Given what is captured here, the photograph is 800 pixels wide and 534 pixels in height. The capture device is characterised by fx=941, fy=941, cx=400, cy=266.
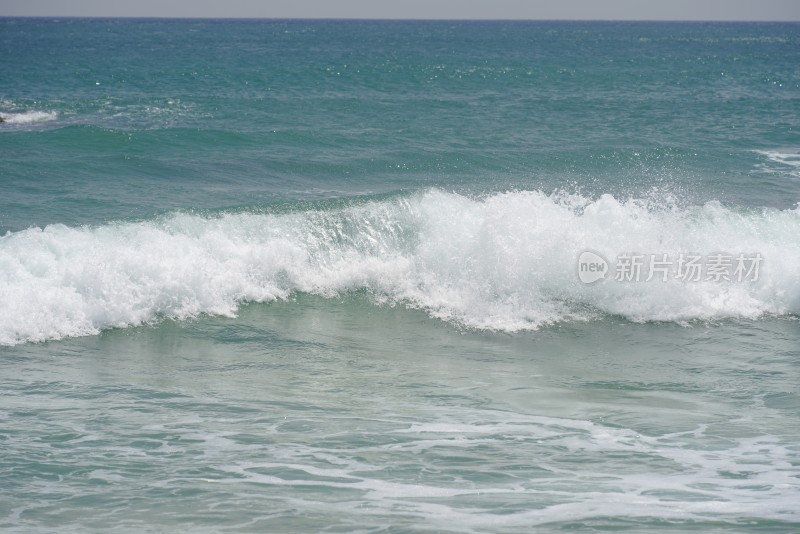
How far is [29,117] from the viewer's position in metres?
28.2

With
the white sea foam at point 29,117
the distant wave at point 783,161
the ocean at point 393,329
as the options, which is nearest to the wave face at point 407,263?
the ocean at point 393,329

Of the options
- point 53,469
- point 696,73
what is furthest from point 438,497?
point 696,73

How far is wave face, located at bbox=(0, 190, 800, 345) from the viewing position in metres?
12.9

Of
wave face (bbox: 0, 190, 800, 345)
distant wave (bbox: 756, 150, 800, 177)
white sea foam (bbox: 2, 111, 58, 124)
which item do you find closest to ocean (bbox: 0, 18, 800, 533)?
wave face (bbox: 0, 190, 800, 345)

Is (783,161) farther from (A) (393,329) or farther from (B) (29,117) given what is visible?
(B) (29,117)

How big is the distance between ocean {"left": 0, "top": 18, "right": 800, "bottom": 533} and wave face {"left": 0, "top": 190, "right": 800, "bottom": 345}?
5 cm

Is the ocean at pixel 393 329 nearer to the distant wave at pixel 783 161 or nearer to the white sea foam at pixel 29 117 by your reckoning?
the distant wave at pixel 783 161

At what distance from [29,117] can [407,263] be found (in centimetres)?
1805

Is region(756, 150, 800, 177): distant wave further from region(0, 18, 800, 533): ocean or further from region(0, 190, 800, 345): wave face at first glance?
Answer: region(0, 190, 800, 345): wave face

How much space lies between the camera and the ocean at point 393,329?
764 centimetres

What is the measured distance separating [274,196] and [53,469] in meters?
11.2

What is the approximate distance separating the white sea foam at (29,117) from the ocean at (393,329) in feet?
0.92

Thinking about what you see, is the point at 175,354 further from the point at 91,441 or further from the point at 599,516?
the point at 599,516

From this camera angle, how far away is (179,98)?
112 feet
